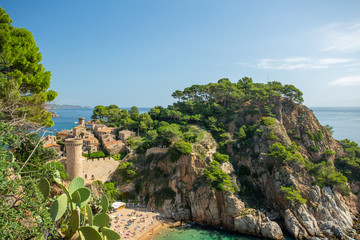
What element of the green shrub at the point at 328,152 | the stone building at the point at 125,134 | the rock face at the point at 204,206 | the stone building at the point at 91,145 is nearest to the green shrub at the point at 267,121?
the green shrub at the point at 328,152

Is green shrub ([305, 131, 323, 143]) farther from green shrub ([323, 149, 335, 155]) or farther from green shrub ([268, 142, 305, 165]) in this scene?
green shrub ([268, 142, 305, 165])

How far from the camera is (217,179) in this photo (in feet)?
83.9

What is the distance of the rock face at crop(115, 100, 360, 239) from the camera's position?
78.7 feet

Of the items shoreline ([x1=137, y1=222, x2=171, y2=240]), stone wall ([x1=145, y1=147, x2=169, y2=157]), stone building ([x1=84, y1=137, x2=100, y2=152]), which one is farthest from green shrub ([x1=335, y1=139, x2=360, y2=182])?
stone building ([x1=84, y1=137, x2=100, y2=152])

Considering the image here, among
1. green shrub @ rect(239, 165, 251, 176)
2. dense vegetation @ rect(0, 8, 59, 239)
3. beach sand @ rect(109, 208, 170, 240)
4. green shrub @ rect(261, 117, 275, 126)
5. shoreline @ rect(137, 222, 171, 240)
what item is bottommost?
shoreline @ rect(137, 222, 171, 240)

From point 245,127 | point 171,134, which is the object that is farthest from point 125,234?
point 245,127

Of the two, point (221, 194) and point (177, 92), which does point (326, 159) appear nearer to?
point (221, 194)

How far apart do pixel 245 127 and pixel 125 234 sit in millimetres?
24304

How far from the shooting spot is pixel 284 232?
24062 mm

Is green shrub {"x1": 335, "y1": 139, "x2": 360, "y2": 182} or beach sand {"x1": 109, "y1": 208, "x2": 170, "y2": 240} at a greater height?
green shrub {"x1": 335, "y1": 139, "x2": 360, "y2": 182}

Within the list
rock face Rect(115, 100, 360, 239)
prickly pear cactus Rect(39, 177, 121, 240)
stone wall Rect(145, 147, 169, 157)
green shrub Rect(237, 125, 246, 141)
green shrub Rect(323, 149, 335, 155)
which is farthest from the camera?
green shrub Rect(237, 125, 246, 141)

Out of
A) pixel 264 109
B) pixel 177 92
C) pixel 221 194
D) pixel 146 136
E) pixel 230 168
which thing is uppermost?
pixel 177 92

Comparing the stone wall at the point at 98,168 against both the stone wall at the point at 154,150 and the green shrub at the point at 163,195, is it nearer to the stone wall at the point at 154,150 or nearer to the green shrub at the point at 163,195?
the stone wall at the point at 154,150

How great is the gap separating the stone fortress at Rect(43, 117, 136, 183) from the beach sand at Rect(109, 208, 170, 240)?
17.6ft
